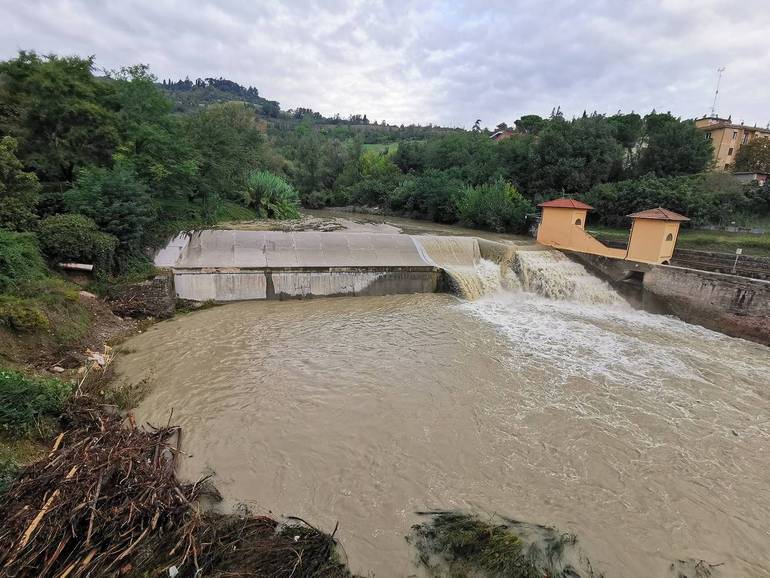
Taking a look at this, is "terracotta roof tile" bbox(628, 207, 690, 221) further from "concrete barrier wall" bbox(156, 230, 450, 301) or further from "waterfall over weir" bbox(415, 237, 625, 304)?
"concrete barrier wall" bbox(156, 230, 450, 301)

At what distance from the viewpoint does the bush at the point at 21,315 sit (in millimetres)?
6184

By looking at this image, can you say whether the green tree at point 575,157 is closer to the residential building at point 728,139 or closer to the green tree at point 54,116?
the residential building at point 728,139

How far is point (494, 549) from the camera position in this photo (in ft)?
12.2

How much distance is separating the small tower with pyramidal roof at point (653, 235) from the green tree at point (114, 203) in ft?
45.4

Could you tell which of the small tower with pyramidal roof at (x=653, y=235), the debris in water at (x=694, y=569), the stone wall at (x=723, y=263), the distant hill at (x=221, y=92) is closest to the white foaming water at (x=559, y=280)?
the small tower with pyramidal roof at (x=653, y=235)

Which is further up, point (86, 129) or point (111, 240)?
point (86, 129)

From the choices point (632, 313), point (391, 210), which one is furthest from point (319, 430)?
point (391, 210)

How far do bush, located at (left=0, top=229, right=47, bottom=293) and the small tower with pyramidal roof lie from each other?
15.1 m

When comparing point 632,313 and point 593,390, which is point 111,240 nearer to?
point 593,390

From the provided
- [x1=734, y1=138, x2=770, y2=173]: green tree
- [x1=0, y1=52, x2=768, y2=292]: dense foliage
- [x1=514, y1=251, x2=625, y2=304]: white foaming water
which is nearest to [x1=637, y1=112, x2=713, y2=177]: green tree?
[x1=0, y1=52, x2=768, y2=292]: dense foliage

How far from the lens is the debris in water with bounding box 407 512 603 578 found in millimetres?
3605

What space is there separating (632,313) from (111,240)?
549 inches

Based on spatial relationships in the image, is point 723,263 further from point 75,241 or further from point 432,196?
point 75,241

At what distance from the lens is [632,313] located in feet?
39.1
